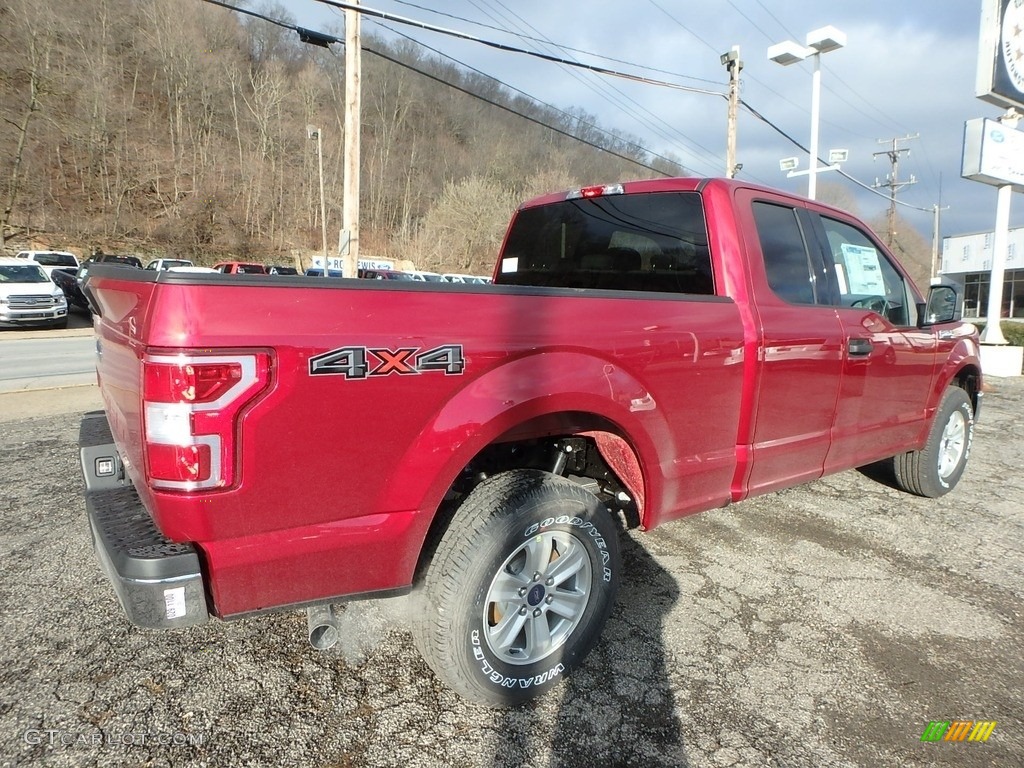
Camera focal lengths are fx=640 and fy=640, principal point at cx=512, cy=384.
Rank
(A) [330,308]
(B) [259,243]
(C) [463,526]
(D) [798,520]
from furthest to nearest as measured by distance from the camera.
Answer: (B) [259,243], (D) [798,520], (C) [463,526], (A) [330,308]

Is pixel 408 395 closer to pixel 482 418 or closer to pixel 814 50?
pixel 482 418

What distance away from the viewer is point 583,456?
2.89 metres

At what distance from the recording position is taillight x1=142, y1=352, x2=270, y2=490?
5.27 feet

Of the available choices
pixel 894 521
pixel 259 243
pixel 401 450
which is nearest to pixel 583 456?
pixel 401 450

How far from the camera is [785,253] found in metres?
3.30

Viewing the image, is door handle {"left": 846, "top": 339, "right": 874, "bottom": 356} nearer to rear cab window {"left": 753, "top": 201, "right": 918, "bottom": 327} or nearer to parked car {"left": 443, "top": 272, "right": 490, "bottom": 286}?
rear cab window {"left": 753, "top": 201, "right": 918, "bottom": 327}

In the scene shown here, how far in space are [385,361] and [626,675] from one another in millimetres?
1644

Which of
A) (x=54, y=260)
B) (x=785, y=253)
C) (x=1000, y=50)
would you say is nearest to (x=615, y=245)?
(x=785, y=253)

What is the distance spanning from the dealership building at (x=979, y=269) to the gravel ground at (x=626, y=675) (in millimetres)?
51124

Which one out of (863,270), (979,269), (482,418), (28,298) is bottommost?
(482,418)

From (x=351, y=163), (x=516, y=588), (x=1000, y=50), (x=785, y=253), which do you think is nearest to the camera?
(x=516, y=588)

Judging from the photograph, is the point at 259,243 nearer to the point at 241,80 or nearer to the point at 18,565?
the point at 241,80

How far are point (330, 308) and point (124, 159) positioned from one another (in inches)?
2027

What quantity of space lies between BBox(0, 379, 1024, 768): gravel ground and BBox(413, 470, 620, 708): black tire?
19cm
